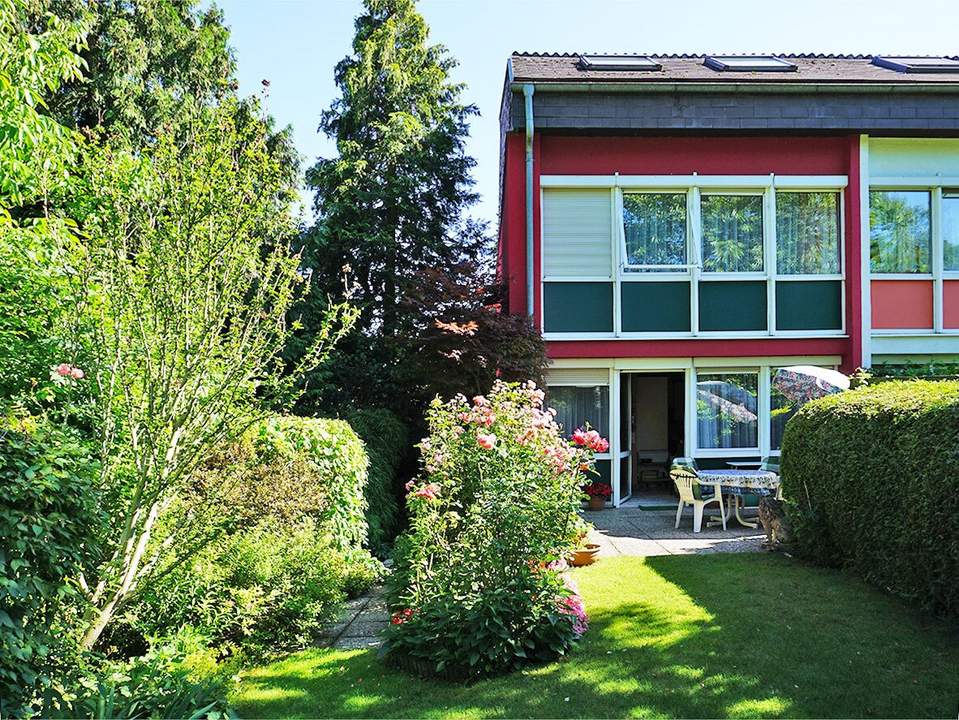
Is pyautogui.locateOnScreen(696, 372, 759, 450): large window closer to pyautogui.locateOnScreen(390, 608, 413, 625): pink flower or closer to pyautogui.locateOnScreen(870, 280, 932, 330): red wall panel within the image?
pyautogui.locateOnScreen(870, 280, 932, 330): red wall panel

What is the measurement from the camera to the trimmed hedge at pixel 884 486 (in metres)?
5.14

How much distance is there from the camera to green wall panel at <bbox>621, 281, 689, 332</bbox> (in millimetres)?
11531

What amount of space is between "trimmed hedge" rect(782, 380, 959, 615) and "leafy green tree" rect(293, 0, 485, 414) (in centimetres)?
848

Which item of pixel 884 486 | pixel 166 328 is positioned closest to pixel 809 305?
pixel 884 486

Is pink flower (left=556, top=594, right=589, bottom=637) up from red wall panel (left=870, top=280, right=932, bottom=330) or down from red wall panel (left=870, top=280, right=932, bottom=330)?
down

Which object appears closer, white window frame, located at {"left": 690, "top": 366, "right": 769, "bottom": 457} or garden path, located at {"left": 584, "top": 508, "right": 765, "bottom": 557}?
garden path, located at {"left": 584, "top": 508, "right": 765, "bottom": 557}

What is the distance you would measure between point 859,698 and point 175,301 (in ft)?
16.2

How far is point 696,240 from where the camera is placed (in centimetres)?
1156

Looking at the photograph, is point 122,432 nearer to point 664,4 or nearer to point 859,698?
point 859,698

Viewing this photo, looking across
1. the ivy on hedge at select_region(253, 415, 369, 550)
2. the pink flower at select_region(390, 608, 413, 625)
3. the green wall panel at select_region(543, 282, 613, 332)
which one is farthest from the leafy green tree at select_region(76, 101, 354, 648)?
the green wall panel at select_region(543, 282, 613, 332)

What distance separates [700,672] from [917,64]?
13.7m

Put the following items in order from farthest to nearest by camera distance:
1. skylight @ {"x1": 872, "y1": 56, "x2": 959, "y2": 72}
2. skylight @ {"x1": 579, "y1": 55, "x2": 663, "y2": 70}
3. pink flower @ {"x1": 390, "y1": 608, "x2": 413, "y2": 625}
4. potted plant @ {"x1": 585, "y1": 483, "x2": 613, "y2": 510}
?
skylight @ {"x1": 872, "y1": 56, "x2": 959, "y2": 72} < skylight @ {"x1": 579, "y1": 55, "x2": 663, "y2": 70} < potted plant @ {"x1": 585, "y1": 483, "x2": 613, "y2": 510} < pink flower @ {"x1": 390, "y1": 608, "x2": 413, "y2": 625}

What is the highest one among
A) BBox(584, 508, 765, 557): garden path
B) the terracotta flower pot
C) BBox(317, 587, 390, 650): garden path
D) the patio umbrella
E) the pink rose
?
the patio umbrella

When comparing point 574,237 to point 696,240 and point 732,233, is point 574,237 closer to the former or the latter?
point 696,240
